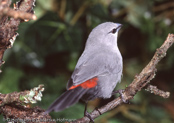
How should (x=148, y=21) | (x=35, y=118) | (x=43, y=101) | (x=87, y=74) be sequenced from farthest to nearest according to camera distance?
1. (x=148, y=21)
2. (x=43, y=101)
3. (x=87, y=74)
4. (x=35, y=118)

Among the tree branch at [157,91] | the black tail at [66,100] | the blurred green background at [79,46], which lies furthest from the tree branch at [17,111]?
the blurred green background at [79,46]

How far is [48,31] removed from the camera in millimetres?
2543

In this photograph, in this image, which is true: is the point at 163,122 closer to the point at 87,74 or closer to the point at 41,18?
the point at 87,74

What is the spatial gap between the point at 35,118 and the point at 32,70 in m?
1.52

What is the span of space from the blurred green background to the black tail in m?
1.02

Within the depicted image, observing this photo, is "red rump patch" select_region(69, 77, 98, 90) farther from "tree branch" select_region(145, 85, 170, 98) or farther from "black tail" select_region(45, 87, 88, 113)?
"tree branch" select_region(145, 85, 170, 98)

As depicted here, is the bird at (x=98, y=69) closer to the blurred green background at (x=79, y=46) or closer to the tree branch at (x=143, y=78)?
the tree branch at (x=143, y=78)

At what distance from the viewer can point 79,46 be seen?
259 cm

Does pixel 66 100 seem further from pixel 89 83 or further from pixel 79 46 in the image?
pixel 79 46

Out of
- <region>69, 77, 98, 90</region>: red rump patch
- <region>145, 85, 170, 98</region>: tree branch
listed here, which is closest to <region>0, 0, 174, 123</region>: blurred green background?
<region>69, 77, 98, 90</region>: red rump patch

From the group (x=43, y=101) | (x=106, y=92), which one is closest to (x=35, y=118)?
(x=106, y=92)

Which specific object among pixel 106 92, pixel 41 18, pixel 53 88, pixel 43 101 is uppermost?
pixel 41 18

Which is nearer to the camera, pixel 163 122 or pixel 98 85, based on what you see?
pixel 98 85

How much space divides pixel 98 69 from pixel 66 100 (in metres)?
0.49
